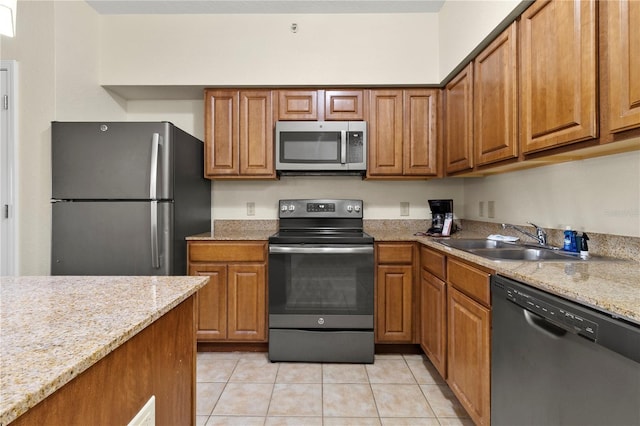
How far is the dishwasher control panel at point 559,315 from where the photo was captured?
2.71ft

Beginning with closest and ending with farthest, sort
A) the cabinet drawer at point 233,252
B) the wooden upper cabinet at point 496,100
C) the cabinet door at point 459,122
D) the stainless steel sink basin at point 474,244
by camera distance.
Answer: the wooden upper cabinet at point 496,100 < the stainless steel sink basin at point 474,244 < the cabinet door at point 459,122 < the cabinet drawer at point 233,252

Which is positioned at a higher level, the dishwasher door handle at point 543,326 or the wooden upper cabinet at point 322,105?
the wooden upper cabinet at point 322,105

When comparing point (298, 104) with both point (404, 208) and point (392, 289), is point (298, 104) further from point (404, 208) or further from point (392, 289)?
point (392, 289)

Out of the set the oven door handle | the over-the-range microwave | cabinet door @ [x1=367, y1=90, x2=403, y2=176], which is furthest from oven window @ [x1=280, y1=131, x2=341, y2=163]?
the oven door handle

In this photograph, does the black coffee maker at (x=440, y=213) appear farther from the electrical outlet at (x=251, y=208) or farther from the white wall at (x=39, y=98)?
the white wall at (x=39, y=98)

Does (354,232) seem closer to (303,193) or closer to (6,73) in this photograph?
(303,193)

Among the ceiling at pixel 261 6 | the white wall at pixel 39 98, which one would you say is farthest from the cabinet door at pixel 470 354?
the white wall at pixel 39 98

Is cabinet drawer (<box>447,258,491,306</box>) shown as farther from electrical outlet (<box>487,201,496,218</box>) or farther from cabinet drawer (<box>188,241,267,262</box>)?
cabinet drawer (<box>188,241,267,262</box>)

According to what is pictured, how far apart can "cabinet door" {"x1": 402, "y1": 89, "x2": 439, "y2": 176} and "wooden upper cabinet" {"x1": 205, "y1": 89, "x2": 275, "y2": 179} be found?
109 cm

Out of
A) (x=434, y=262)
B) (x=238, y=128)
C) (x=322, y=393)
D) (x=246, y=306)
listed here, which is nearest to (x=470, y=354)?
(x=434, y=262)

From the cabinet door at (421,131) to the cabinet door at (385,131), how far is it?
56 millimetres

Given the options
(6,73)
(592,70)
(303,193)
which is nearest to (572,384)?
(592,70)

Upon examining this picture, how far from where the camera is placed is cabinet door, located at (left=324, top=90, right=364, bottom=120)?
251 cm

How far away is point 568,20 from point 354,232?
187 cm
